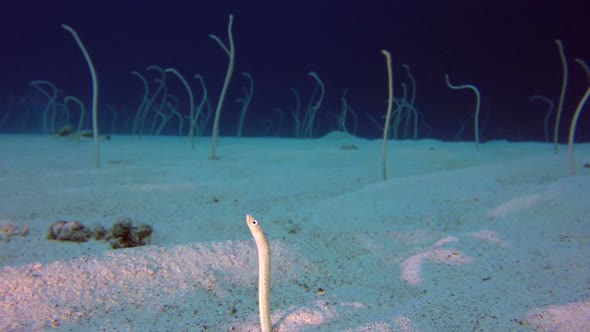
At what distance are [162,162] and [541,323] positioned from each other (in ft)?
16.0

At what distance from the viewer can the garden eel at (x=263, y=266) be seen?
1018 millimetres

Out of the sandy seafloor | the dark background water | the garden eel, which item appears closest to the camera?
the garden eel

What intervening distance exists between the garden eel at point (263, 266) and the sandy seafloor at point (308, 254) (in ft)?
0.78

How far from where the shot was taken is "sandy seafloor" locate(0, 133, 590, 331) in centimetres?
152

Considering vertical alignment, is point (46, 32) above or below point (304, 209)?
above

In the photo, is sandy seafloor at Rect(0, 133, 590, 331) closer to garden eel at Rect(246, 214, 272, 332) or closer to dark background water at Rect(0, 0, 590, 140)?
garden eel at Rect(246, 214, 272, 332)

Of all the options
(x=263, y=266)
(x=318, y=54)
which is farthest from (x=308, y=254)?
(x=318, y=54)

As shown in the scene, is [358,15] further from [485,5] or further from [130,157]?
[130,157]

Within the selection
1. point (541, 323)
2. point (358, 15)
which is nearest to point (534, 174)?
point (541, 323)

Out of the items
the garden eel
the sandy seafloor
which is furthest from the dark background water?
the garden eel

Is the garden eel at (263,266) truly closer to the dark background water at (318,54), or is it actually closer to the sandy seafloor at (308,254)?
the sandy seafloor at (308,254)

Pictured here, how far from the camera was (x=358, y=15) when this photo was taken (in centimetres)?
1797

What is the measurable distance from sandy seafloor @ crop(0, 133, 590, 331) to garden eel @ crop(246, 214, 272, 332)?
239 mm

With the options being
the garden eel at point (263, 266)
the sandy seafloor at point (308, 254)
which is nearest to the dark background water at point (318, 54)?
the sandy seafloor at point (308, 254)
